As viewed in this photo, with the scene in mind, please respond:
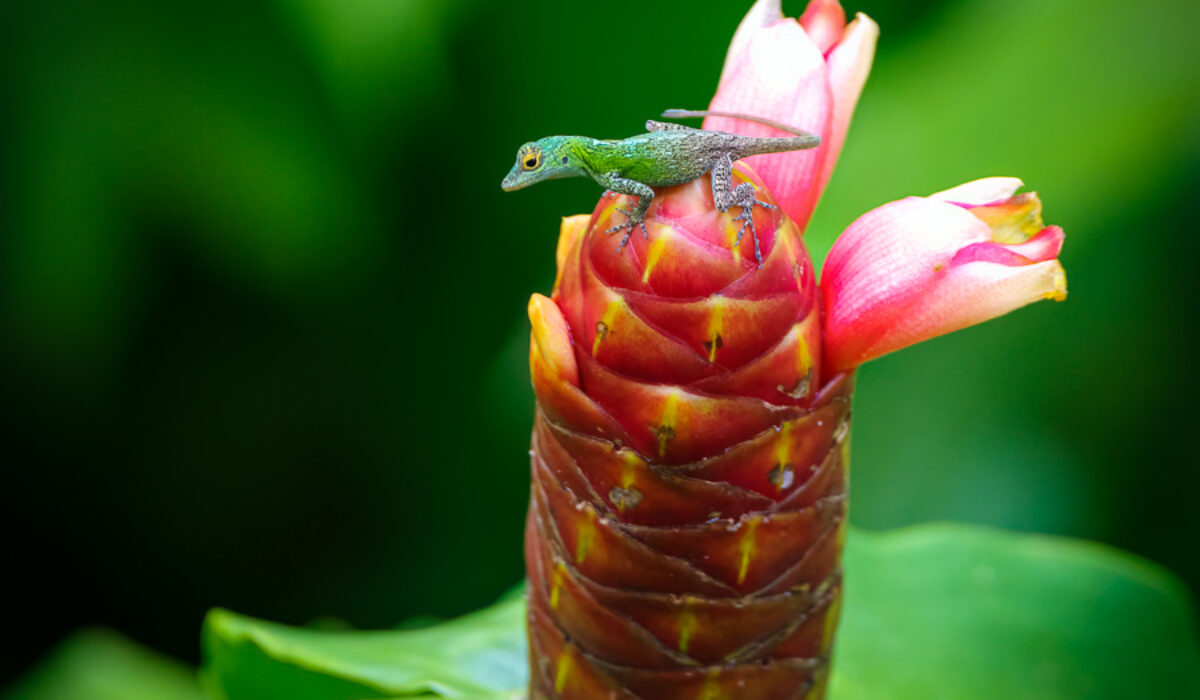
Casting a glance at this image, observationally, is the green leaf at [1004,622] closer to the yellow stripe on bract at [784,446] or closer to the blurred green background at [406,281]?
the blurred green background at [406,281]

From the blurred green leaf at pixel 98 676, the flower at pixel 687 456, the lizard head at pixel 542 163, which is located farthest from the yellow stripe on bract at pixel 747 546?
the blurred green leaf at pixel 98 676

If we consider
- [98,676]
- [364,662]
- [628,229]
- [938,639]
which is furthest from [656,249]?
[98,676]

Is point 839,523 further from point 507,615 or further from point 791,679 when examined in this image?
point 507,615

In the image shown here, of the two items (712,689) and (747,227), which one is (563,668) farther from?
(747,227)

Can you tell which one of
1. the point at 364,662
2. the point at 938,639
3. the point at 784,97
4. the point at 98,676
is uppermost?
the point at 784,97

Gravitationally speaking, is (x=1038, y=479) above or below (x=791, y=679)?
below

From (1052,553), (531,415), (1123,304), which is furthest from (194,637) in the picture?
(1123,304)
